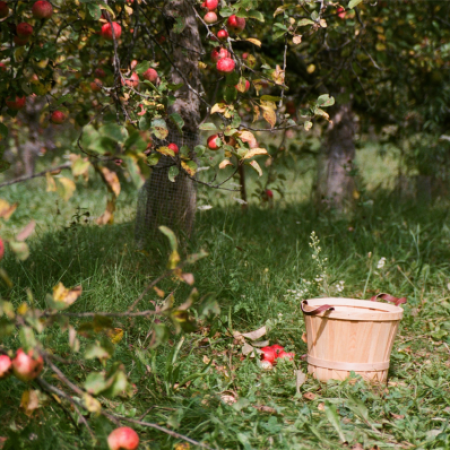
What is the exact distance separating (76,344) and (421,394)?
1.48m

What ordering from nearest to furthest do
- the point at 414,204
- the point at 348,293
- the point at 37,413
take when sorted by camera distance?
the point at 37,413
the point at 348,293
the point at 414,204

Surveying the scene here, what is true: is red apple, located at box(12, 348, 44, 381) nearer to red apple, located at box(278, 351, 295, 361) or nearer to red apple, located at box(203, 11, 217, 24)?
red apple, located at box(278, 351, 295, 361)

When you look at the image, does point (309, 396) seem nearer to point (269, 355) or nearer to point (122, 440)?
point (269, 355)

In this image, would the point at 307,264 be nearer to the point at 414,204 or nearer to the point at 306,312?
the point at 306,312

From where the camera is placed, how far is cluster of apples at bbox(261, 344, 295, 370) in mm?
2359

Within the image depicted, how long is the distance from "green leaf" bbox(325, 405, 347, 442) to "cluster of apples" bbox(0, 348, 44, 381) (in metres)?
1.02

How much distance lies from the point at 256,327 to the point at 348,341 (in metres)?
0.60

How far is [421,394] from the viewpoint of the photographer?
2.19 m

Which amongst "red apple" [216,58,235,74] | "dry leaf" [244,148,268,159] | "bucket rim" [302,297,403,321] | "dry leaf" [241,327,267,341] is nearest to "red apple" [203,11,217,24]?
"red apple" [216,58,235,74]

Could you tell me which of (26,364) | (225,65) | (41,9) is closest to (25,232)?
(26,364)

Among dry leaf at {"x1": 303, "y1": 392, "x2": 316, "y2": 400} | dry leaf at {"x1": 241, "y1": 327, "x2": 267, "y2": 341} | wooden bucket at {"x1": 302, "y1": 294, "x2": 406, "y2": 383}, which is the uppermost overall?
wooden bucket at {"x1": 302, "y1": 294, "x2": 406, "y2": 383}

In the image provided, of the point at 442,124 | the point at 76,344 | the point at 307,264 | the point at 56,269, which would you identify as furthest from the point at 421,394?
the point at 442,124

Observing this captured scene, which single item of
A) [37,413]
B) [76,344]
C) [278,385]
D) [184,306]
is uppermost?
[184,306]

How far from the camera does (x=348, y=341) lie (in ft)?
7.20
